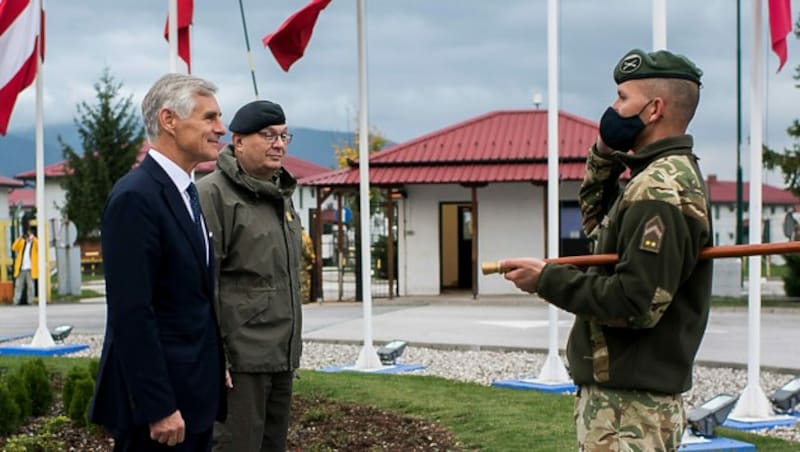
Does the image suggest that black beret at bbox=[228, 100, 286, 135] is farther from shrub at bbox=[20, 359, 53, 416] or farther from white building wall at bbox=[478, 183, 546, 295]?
white building wall at bbox=[478, 183, 546, 295]

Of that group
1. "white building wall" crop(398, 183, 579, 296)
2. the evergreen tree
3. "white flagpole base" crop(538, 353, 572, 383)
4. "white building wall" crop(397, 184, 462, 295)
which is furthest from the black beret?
the evergreen tree

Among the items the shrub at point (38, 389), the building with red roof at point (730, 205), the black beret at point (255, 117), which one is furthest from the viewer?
the building with red roof at point (730, 205)

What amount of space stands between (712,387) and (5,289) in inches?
844

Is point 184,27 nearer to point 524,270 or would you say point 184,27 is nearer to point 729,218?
point 524,270

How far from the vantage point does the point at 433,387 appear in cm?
1038

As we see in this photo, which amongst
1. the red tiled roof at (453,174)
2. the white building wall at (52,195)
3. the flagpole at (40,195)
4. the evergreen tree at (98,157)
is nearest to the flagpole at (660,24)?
the flagpole at (40,195)

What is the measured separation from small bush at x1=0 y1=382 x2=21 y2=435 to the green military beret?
5.36m

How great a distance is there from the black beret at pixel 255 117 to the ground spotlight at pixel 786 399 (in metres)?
5.65

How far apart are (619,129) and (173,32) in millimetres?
7327

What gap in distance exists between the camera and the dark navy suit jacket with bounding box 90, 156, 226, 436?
12.3ft

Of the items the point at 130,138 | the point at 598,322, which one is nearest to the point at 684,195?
the point at 598,322

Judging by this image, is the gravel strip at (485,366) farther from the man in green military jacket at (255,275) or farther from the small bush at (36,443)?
the man in green military jacket at (255,275)

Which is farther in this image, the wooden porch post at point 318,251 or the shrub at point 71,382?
the wooden porch post at point 318,251

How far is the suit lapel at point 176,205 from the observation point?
13.1ft
